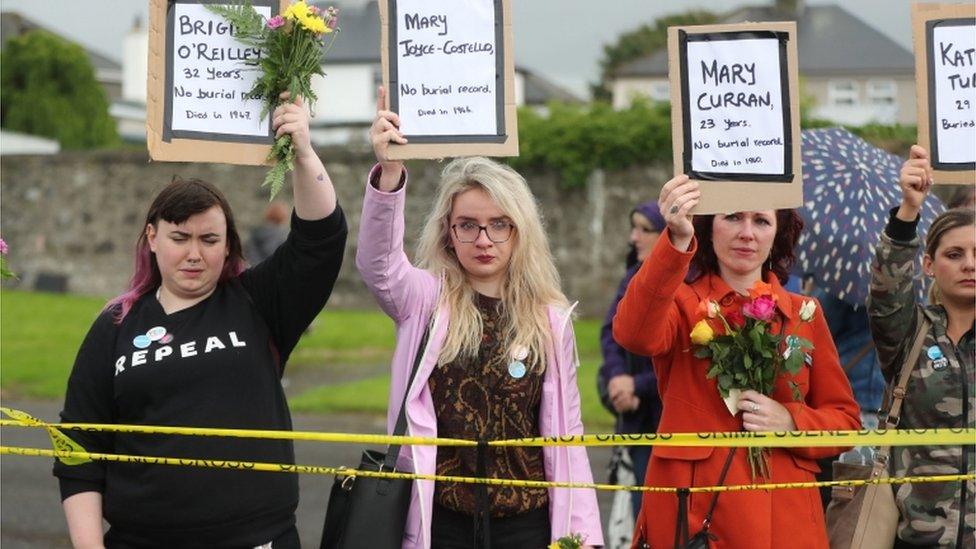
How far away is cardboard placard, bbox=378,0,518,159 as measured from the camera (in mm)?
3859

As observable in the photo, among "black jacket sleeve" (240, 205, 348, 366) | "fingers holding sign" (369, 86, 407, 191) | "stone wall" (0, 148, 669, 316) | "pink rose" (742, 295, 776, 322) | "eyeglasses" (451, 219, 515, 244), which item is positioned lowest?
"pink rose" (742, 295, 776, 322)

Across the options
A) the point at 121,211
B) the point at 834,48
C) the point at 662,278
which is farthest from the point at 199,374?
the point at 834,48

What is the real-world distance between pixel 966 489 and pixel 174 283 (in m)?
2.54

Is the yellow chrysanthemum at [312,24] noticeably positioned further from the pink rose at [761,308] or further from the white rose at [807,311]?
the white rose at [807,311]

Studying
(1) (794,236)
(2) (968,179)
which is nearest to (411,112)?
(1) (794,236)

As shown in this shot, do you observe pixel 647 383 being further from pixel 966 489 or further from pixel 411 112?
pixel 411 112

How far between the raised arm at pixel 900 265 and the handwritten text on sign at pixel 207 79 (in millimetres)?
1942

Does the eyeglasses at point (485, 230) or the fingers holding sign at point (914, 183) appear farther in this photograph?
the eyeglasses at point (485, 230)

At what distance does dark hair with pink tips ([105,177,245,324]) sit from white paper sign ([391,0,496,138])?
659mm

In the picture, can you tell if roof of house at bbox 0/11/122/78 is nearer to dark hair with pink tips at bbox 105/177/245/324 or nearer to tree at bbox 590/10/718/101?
tree at bbox 590/10/718/101

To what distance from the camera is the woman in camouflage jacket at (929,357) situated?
3852mm

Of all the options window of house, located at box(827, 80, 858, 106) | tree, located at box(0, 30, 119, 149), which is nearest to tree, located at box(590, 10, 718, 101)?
window of house, located at box(827, 80, 858, 106)

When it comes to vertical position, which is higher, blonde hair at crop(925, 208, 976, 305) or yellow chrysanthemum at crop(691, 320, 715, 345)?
blonde hair at crop(925, 208, 976, 305)

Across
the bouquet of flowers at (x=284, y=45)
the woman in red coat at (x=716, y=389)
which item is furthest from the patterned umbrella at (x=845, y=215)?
the bouquet of flowers at (x=284, y=45)
